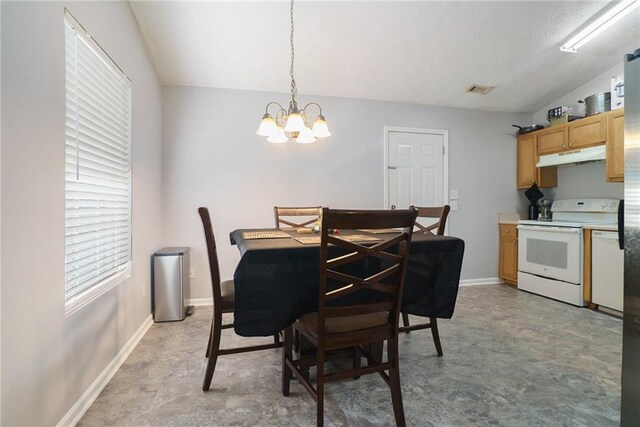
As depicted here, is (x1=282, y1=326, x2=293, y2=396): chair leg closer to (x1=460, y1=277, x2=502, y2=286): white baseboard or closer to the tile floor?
the tile floor

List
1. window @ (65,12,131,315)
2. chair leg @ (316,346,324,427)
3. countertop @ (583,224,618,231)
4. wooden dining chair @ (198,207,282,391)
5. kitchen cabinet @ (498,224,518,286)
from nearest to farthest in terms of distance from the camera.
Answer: chair leg @ (316,346,324,427) → window @ (65,12,131,315) → wooden dining chair @ (198,207,282,391) → countertop @ (583,224,618,231) → kitchen cabinet @ (498,224,518,286)

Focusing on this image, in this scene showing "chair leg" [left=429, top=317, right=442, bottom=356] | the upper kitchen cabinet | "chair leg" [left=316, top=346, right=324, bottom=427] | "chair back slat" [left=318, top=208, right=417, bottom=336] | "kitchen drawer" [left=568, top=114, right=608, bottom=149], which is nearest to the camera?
"chair back slat" [left=318, top=208, right=417, bottom=336]

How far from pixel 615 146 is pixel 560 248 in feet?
3.86

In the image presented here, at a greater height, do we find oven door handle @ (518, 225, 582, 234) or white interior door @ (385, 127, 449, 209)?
white interior door @ (385, 127, 449, 209)

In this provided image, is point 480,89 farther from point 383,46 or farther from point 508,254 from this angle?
point 508,254

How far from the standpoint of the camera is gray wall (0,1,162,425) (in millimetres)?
1108

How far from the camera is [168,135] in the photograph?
338 centimetres

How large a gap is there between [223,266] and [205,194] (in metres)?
0.84

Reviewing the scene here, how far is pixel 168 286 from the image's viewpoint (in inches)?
115

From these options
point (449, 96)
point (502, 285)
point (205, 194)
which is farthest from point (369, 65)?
point (502, 285)

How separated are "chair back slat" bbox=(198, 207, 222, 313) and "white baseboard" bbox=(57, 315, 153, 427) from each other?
76 cm

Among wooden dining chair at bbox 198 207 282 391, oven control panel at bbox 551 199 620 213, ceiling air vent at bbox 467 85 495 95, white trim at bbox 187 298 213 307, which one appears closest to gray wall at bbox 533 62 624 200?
oven control panel at bbox 551 199 620 213

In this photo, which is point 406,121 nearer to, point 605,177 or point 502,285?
point 605,177

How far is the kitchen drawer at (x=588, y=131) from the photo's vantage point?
11.0 ft
